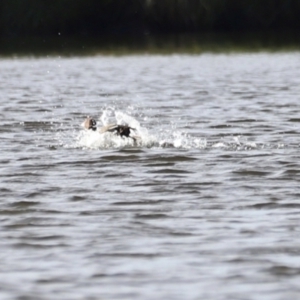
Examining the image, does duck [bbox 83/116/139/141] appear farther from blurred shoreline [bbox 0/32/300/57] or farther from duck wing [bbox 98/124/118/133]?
blurred shoreline [bbox 0/32/300/57]

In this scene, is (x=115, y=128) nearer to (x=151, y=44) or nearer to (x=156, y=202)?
(x=156, y=202)

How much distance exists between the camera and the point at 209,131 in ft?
50.2

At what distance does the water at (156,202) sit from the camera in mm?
6977

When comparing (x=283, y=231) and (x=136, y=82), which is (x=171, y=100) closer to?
(x=136, y=82)

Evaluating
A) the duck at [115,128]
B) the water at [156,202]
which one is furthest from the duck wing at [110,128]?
the water at [156,202]

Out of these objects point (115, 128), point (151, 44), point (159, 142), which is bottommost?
point (159, 142)

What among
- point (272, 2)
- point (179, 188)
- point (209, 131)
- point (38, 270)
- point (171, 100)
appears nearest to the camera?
point (38, 270)

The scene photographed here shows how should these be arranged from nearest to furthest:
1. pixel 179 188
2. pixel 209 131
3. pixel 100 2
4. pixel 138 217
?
1. pixel 138 217
2. pixel 179 188
3. pixel 209 131
4. pixel 100 2

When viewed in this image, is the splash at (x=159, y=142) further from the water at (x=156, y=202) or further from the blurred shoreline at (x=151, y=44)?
the blurred shoreline at (x=151, y=44)

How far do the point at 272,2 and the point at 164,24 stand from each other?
4340mm

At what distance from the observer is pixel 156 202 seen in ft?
31.3

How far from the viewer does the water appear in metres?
6.98

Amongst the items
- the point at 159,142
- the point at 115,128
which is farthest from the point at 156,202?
the point at 159,142

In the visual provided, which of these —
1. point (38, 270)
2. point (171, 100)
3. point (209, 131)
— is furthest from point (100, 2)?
point (38, 270)
